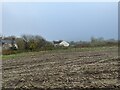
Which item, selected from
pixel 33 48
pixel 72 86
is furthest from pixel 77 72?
pixel 33 48

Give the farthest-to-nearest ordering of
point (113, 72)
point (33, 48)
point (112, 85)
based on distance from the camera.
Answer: point (33, 48)
point (113, 72)
point (112, 85)

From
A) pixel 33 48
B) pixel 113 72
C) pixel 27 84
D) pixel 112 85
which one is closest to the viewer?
pixel 112 85

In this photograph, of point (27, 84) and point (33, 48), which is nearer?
point (27, 84)

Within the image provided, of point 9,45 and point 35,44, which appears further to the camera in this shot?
point 9,45

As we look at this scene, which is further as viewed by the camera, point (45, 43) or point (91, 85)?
point (45, 43)

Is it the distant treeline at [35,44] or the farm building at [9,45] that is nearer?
the distant treeline at [35,44]

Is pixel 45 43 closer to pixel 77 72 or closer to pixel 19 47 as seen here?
pixel 19 47

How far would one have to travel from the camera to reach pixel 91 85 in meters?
8.05

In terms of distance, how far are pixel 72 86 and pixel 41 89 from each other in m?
0.88

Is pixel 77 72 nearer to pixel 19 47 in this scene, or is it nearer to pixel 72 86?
pixel 72 86

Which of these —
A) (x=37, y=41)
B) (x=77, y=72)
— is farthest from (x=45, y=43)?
(x=77, y=72)

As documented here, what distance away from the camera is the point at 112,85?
798cm

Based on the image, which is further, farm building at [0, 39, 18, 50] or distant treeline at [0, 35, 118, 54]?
farm building at [0, 39, 18, 50]

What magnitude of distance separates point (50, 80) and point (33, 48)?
20.5 meters
